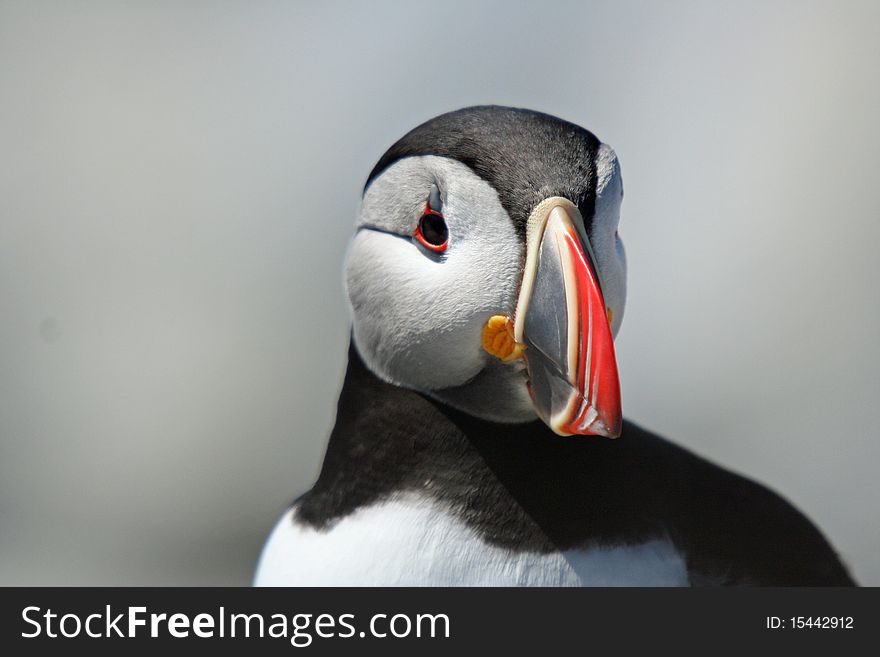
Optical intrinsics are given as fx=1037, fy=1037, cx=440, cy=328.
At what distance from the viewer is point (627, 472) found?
1216 mm

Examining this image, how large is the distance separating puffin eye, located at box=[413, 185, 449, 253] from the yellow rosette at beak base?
0.10 metres

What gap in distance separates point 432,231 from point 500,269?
0.31 feet

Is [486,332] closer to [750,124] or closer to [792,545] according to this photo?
[792,545]

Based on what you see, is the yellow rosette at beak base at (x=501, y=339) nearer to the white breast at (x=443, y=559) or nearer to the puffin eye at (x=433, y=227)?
the puffin eye at (x=433, y=227)

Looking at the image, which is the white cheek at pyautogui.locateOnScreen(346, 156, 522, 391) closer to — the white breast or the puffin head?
the puffin head

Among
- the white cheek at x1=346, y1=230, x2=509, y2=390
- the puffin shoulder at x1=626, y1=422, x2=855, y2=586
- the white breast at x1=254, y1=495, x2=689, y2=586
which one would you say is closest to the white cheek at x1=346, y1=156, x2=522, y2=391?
the white cheek at x1=346, y1=230, x2=509, y2=390

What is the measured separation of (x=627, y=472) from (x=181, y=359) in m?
2.57

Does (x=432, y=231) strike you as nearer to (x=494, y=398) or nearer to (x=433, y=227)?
(x=433, y=227)

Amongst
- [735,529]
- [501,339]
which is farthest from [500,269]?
[735,529]

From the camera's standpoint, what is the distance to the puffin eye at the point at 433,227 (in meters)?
1.08

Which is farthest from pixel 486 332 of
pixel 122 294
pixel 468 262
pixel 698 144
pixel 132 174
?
pixel 132 174

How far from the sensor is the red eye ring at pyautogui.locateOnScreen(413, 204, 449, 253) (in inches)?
42.6

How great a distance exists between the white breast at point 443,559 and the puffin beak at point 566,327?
0.19 m

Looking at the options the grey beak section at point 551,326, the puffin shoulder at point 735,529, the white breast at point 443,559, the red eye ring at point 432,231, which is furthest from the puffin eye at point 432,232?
the puffin shoulder at point 735,529
